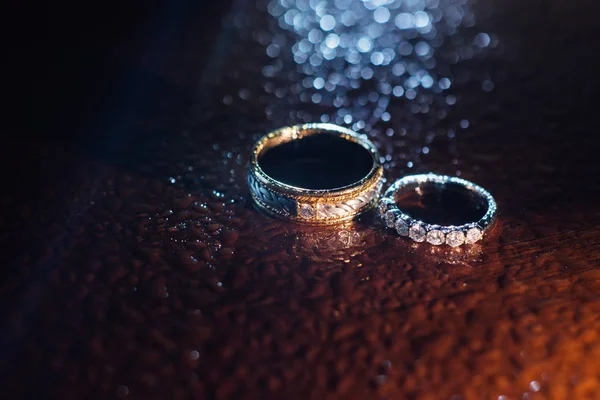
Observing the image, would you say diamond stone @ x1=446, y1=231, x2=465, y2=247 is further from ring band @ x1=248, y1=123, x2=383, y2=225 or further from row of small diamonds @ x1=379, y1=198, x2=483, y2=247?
ring band @ x1=248, y1=123, x2=383, y2=225

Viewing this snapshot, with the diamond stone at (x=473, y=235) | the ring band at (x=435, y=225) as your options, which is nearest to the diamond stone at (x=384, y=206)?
the ring band at (x=435, y=225)

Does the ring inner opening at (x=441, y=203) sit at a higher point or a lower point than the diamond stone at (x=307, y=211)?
higher

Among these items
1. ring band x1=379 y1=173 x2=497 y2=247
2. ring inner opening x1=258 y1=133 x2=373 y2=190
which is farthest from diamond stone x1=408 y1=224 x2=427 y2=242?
ring inner opening x1=258 y1=133 x2=373 y2=190

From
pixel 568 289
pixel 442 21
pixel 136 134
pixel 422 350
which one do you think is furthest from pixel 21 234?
pixel 442 21

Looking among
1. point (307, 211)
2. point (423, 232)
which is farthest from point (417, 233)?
point (307, 211)

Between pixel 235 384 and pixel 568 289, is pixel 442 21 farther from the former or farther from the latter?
pixel 235 384

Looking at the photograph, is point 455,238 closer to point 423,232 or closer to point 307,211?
point 423,232

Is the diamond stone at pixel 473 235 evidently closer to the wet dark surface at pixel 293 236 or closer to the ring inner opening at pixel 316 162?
the wet dark surface at pixel 293 236
